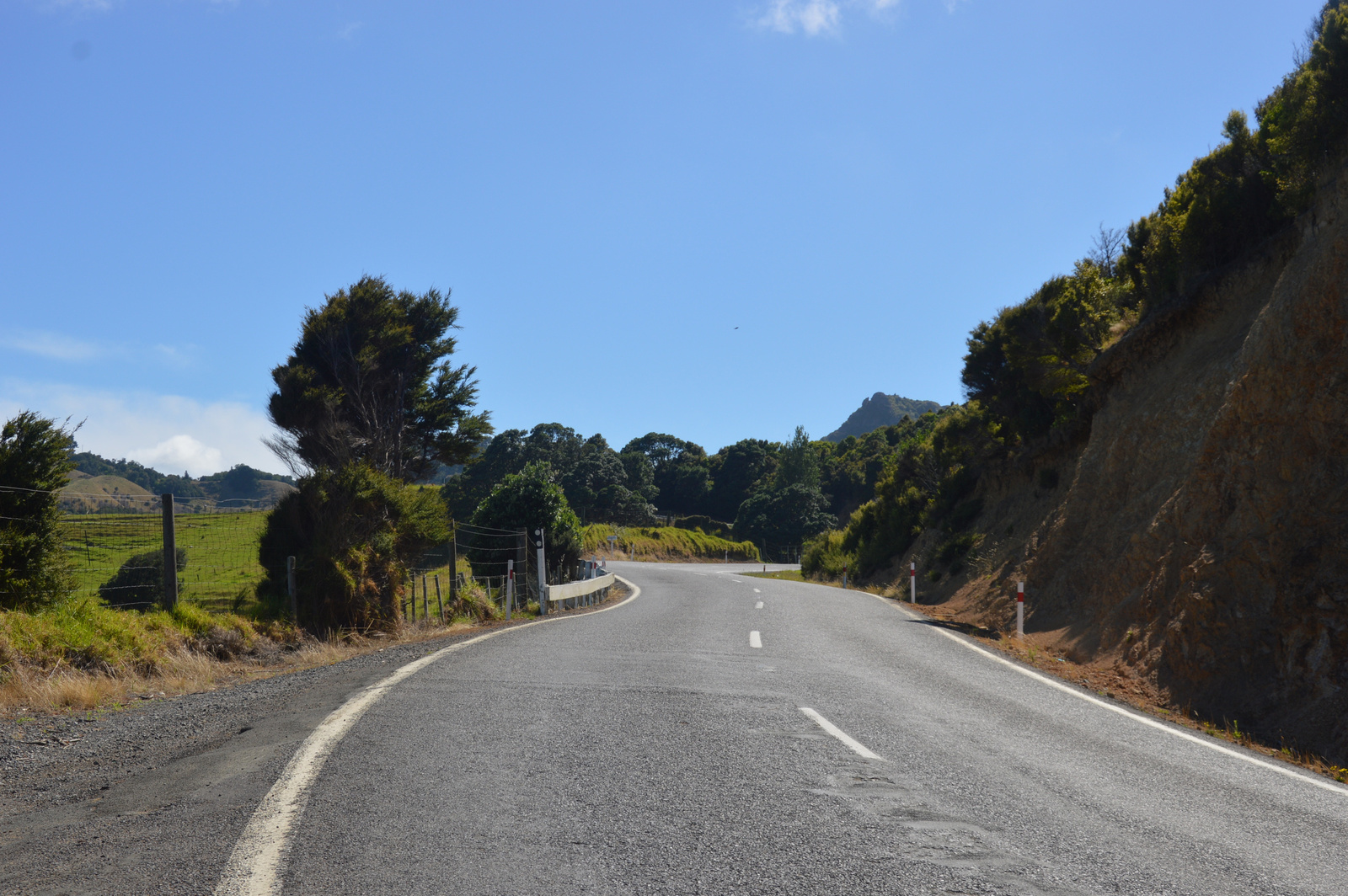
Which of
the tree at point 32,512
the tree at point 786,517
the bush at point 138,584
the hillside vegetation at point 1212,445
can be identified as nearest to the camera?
the hillside vegetation at point 1212,445

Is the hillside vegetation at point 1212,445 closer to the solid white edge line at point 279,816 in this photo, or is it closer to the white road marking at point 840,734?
the white road marking at point 840,734

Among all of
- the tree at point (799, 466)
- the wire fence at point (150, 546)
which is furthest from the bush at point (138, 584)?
the tree at point (799, 466)

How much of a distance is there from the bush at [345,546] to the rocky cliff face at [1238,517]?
12185 millimetres

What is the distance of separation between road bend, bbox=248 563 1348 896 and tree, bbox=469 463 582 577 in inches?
756

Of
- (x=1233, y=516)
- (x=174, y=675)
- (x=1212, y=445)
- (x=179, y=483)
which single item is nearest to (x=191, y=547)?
(x=174, y=675)

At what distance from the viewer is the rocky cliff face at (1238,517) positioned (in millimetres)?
9227

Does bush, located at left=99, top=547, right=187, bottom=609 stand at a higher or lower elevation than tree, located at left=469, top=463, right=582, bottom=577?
lower

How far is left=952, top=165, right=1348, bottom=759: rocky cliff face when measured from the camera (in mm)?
9227

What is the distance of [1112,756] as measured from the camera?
21.4ft

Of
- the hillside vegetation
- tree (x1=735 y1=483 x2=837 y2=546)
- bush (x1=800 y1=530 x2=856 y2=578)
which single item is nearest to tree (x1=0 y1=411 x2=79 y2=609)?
the hillside vegetation

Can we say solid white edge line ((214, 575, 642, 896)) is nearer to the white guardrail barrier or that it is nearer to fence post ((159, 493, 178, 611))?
fence post ((159, 493, 178, 611))

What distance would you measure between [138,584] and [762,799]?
12.0 meters

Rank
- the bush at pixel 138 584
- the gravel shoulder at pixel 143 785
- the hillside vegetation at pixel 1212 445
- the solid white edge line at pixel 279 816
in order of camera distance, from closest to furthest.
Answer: the solid white edge line at pixel 279 816 < the gravel shoulder at pixel 143 785 < the hillside vegetation at pixel 1212 445 < the bush at pixel 138 584

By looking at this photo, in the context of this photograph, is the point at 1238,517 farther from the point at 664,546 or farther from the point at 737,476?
the point at 737,476
